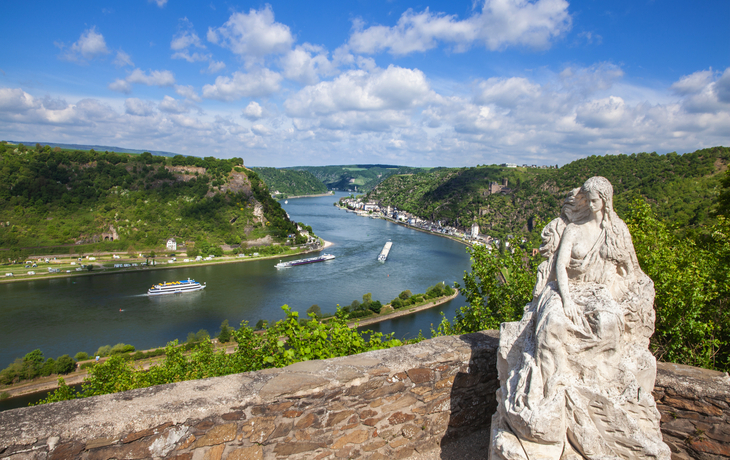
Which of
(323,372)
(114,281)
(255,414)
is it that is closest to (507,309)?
(323,372)

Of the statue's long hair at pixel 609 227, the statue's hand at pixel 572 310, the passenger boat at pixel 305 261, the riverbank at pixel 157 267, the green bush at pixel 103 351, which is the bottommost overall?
the riverbank at pixel 157 267

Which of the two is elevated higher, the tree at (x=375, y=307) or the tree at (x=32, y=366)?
the tree at (x=375, y=307)

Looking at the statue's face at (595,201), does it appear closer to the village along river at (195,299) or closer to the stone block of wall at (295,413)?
the stone block of wall at (295,413)

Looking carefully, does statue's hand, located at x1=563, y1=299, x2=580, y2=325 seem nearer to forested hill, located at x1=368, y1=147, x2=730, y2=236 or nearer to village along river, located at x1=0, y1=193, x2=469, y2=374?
forested hill, located at x1=368, y1=147, x2=730, y2=236

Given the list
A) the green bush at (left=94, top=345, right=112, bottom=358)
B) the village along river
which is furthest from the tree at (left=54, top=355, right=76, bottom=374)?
the village along river

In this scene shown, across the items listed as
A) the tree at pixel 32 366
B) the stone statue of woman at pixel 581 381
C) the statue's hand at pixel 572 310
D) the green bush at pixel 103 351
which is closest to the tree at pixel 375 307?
the green bush at pixel 103 351

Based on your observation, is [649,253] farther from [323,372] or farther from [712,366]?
[323,372]

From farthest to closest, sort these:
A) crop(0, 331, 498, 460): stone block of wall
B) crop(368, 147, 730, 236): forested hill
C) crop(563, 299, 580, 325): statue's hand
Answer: crop(368, 147, 730, 236): forested hill < crop(563, 299, 580, 325): statue's hand < crop(0, 331, 498, 460): stone block of wall
